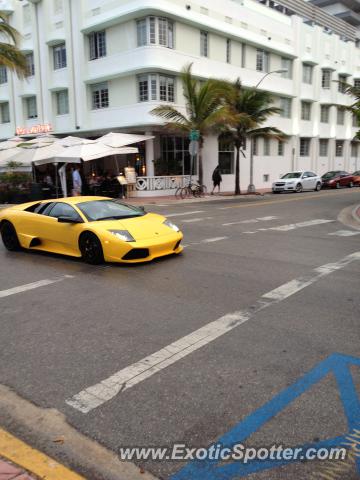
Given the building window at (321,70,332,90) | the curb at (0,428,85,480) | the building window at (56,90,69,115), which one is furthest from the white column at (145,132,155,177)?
the curb at (0,428,85,480)

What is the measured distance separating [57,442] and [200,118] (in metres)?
24.4

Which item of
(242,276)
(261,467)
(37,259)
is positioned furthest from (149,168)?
(261,467)

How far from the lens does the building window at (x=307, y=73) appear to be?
40.4 m

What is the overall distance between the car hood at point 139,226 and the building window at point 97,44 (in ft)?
78.5

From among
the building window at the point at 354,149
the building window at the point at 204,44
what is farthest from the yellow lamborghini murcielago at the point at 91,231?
the building window at the point at 354,149

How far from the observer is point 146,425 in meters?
3.17

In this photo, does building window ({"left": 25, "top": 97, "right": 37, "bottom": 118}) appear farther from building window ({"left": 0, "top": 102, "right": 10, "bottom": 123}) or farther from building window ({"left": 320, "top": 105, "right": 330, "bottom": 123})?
building window ({"left": 320, "top": 105, "right": 330, "bottom": 123})

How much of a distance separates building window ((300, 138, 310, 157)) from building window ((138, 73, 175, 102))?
699 inches

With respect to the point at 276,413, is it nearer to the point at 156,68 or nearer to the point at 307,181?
the point at 156,68

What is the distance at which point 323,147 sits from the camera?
45.0m

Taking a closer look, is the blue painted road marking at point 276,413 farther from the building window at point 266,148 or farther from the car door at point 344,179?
the car door at point 344,179

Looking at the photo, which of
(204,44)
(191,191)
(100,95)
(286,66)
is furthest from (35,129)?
(286,66)

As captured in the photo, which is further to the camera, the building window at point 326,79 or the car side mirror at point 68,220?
the building window at point 326,79

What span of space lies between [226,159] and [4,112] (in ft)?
63.2
